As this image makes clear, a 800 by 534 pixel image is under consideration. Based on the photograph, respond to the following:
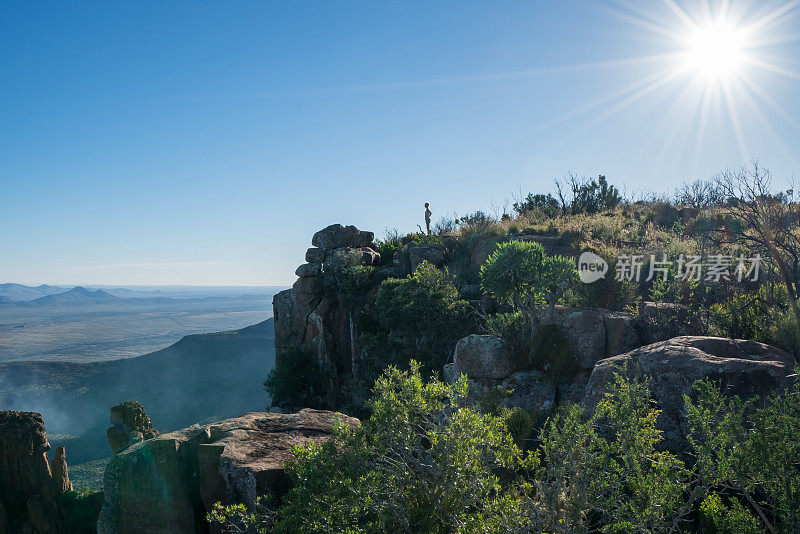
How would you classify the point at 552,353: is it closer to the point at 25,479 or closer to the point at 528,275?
the point at 528,275

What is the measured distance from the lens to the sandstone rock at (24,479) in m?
10.1

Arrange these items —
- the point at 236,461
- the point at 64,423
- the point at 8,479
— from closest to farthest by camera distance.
A: 1. the point at 236,461
2. the point at 8,479
3. the point at 64,423

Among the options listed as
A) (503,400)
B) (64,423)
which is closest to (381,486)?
(503,400)

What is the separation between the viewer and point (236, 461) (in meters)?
6.03

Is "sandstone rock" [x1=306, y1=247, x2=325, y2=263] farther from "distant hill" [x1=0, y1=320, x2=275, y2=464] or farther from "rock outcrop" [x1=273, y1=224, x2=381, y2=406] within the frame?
"distant hill" [x1=0, y1=320, x2=275, y2=464]

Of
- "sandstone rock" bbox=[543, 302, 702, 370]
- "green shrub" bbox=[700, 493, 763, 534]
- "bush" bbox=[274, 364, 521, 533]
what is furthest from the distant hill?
"green shrub" bbox=[700, 493, 763, 534]

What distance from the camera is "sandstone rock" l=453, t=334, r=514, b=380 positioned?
371 inches

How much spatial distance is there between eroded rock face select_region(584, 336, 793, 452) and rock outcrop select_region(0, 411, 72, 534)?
40.0 ft

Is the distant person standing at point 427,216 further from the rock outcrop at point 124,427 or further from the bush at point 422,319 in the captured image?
the rock outcrop at point 124,427

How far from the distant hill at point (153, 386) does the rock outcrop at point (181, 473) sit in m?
39.6

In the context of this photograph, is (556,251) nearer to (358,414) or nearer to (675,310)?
(675,310)

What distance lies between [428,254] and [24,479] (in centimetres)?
1458

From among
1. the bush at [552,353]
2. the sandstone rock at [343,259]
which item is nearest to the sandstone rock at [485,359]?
the bush at [552,353]

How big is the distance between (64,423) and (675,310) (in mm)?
61722
